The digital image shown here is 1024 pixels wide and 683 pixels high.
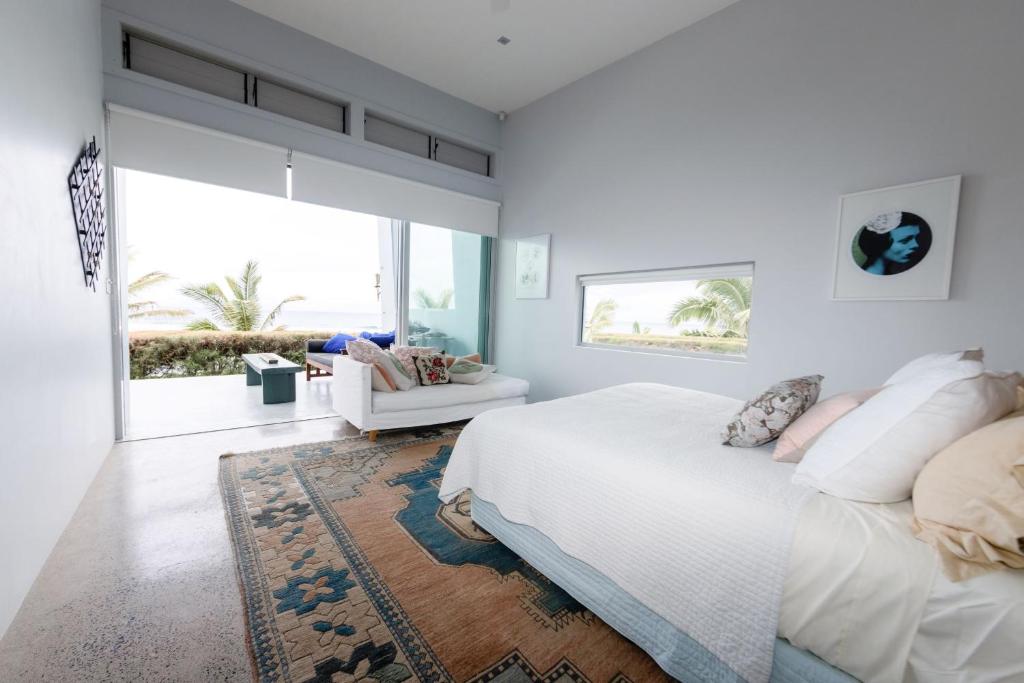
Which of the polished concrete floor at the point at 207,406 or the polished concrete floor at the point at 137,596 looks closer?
the polished concrete floor at the point at 137,596

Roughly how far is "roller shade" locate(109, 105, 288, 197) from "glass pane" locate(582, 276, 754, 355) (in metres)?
3.04

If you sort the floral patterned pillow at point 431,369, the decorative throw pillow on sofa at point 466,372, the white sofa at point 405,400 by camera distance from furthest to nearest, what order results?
the decorative throw pillow on sofa at point 466,372, the floral patterned pillow at point 431,369, the white sofa at point 405,400

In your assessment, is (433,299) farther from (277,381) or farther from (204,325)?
(204,325)

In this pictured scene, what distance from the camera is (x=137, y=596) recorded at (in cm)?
153

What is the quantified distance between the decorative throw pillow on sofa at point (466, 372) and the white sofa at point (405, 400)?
0.06 m

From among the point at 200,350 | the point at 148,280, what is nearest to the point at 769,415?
the point at 200,350

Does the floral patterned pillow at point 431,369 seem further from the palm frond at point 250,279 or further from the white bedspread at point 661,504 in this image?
the palm frond at point 250,279

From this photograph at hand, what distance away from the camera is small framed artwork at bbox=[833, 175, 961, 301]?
84.4 inches

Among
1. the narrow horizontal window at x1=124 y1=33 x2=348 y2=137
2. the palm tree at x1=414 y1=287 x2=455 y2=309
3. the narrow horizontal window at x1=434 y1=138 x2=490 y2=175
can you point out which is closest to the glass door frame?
the palm tree at x1=414 y1=287 x2=455 y2=309

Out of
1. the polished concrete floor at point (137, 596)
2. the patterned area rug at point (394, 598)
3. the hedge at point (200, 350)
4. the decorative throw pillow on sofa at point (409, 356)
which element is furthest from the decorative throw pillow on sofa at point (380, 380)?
the hedge at point (200, 350)

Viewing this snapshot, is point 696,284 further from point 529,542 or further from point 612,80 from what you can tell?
point 529,542

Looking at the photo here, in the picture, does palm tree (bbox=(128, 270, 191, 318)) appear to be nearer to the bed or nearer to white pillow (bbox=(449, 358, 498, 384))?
white pillow (bbox=(449, 358, 498, 384))

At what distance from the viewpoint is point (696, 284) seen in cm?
332

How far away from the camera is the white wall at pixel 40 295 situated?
1389 mm
